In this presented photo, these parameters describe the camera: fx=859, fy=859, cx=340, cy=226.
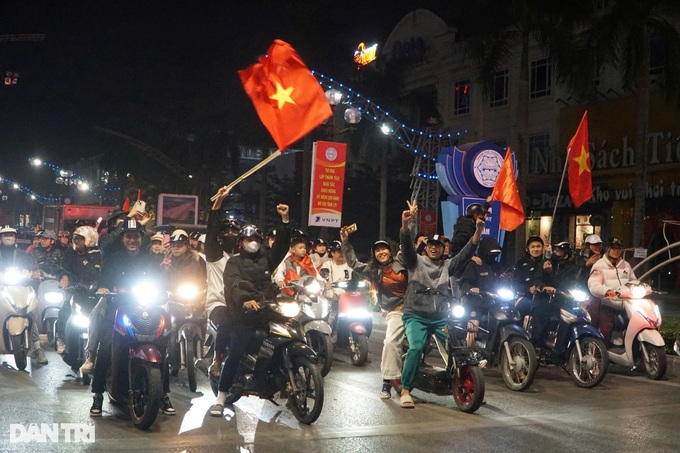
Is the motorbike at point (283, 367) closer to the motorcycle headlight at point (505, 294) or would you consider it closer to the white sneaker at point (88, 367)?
the white sneaker at point (88, 367)

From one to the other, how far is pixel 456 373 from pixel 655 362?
379 centimetres

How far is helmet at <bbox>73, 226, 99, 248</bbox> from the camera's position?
10.5 m

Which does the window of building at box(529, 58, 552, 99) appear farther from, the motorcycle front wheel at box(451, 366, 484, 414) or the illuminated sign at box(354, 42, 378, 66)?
the motorcycle front wheel at box(451, 366, 484, 414)

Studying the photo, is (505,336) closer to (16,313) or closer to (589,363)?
(589,363)

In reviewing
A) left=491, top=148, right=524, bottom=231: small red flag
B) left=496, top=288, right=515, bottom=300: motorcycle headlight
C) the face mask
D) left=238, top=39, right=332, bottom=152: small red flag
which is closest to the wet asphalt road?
left=496, top=288, right=515, bottom=300: motorcycle headlight

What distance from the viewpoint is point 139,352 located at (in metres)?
7.62

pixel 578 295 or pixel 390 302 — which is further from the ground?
pixel 578 295

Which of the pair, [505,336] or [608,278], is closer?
[505,336]

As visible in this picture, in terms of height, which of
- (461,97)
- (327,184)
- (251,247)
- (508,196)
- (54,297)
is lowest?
(54,297)

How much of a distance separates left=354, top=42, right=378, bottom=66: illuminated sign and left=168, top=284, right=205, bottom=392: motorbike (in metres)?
25.0

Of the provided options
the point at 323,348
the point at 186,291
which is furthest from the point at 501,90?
the point at 186,291

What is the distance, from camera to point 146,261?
8.47m

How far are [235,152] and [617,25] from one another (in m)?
23.3

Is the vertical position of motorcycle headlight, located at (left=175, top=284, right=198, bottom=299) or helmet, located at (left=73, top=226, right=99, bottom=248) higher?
helmet, located at (left=73, top=226, right=99, bottom=248)
